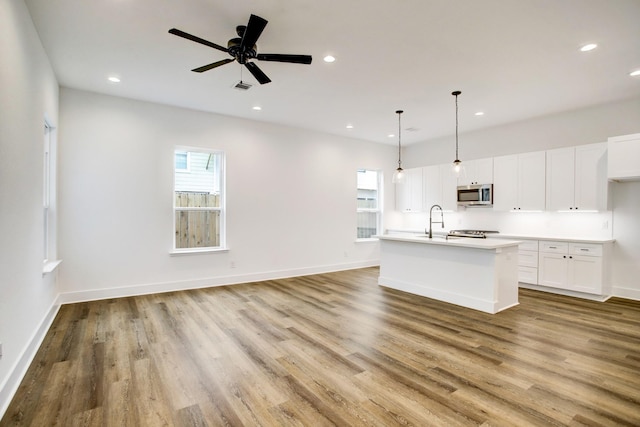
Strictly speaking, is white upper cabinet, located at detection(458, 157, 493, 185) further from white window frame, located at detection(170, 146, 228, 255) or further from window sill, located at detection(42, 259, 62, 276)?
window sill, located at detection(42, 259, 62, 276)

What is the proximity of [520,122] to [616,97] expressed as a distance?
4.74 feet

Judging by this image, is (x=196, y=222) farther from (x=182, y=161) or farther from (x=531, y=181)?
(x=531, y=181)

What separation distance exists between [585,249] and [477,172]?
2287 mm

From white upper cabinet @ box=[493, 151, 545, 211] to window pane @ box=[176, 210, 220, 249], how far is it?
5358 mm

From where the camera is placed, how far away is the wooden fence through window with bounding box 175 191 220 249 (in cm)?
557

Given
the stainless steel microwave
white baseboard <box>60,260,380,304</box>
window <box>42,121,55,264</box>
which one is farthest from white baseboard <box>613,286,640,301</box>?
window <box>42,121,55,264</box>

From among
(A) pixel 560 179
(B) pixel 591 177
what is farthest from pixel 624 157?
(A) pixel 560 179

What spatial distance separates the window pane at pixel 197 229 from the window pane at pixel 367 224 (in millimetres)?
3457

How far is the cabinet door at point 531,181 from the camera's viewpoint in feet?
18.4

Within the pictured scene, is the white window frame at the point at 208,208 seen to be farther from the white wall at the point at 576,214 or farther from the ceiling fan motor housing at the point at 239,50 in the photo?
the white wall at the point at 576,214

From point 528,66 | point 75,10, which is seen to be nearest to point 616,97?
point 528,66

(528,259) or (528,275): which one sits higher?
(528,259)

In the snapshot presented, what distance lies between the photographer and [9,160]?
2346 millimetres

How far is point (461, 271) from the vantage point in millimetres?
4500
